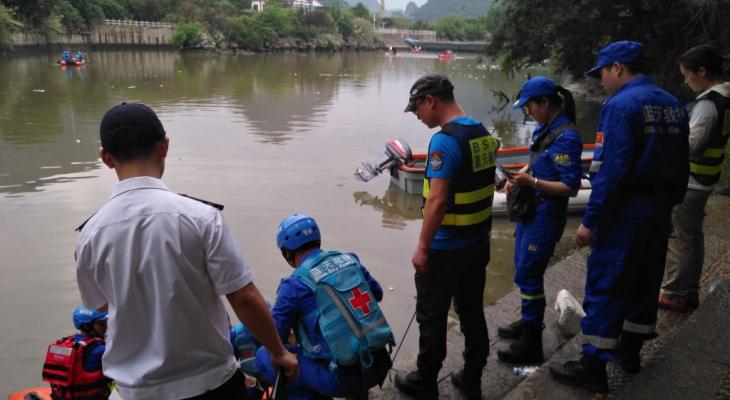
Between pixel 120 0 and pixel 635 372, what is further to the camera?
pixel 120 0

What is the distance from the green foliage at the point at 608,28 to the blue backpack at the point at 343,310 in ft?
32.3

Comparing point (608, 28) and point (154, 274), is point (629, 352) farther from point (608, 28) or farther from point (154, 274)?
point (608, 28)

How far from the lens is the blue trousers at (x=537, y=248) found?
3348 millimetres

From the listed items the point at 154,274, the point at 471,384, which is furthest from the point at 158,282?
the point at 471,384

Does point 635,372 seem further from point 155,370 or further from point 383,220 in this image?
point 383,220

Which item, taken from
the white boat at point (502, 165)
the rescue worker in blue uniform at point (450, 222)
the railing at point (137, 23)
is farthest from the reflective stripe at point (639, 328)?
the railing at point (137, 23)

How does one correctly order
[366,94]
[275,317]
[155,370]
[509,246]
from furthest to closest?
[366,94] → [509,246] → [275,317] → [155,370]

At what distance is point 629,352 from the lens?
10.2 feet

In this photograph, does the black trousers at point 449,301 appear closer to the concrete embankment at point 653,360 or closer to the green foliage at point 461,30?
the concrete embankment at point 653,360

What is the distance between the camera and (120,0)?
67875mm

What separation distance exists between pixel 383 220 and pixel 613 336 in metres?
6.44

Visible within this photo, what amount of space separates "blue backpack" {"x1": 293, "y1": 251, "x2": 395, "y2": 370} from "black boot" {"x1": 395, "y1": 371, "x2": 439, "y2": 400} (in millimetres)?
768

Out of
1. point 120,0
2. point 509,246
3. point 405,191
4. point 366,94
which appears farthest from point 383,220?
point 120,0

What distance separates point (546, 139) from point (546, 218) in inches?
18.8
